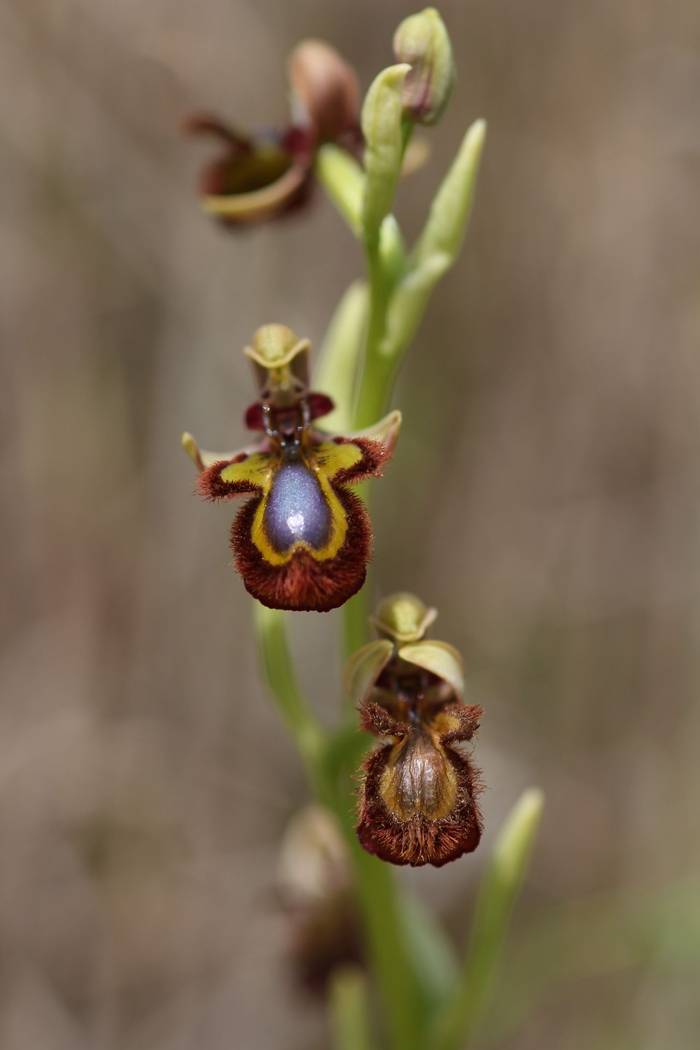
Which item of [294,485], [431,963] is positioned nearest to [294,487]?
[294,485]

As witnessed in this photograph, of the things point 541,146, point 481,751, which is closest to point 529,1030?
point 481,751

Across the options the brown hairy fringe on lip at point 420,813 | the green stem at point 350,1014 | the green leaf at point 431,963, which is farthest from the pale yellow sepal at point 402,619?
the green stem at point 350,1014

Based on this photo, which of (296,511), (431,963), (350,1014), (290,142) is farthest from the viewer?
(350,1014)

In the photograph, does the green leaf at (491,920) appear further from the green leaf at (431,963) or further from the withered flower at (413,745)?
the withered flower at (413,745)

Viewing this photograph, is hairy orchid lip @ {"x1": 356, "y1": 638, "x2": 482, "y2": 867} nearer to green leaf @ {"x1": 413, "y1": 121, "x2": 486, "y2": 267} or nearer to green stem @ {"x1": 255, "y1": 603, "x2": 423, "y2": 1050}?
green stem @ {"x1": 255, "y1": 603, "x2": 423, "y2": 1050}

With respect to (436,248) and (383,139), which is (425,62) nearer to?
(383,139)

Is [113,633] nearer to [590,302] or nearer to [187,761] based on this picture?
[187,761]

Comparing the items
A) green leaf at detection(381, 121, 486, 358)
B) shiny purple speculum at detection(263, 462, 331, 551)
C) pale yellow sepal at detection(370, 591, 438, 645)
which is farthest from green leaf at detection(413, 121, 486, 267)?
pale yellow sepal at detection(370, 591, 438, 645)
